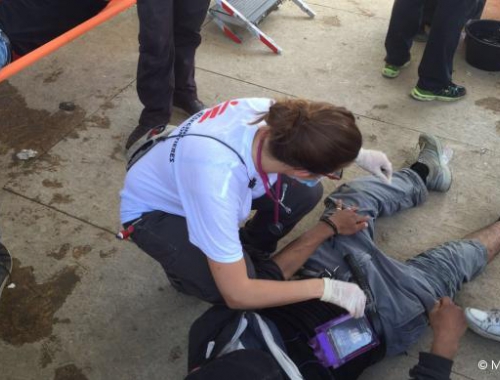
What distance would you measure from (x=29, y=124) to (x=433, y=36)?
2375mm

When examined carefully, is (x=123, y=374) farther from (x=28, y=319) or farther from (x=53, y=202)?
(x=53, y=202)

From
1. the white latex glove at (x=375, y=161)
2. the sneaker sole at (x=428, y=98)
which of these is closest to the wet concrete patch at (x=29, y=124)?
the white latex glove at (x=375, y=161)

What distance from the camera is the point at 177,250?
1710mm

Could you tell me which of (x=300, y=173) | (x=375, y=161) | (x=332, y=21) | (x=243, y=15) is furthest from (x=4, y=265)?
(x=332, y=21)

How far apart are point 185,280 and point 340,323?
0.54 metres

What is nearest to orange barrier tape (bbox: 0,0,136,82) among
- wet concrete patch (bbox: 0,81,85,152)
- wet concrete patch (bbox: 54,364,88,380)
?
wet concrete patch (bbox: 0,81,85,152)

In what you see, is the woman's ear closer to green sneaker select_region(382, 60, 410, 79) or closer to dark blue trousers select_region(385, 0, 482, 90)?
dark blue trousers select_region(385, 0, 482, 90)

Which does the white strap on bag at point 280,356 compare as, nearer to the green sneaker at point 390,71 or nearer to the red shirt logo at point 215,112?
the red shirt logo at point 215,112

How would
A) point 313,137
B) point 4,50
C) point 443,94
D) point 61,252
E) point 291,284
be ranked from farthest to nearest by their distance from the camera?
1. point 443,94
2. point 4,50
3. point 61,252
4. point 291,284
5. point 313,137

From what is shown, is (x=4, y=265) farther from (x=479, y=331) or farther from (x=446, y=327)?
(x=479, y=331)

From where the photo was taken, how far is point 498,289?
83.2 inches

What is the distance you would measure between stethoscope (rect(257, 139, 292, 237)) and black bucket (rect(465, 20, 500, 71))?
2.13m

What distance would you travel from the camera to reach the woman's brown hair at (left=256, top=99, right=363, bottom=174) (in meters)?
1.32

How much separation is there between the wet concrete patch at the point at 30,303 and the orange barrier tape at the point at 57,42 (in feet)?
3.01
